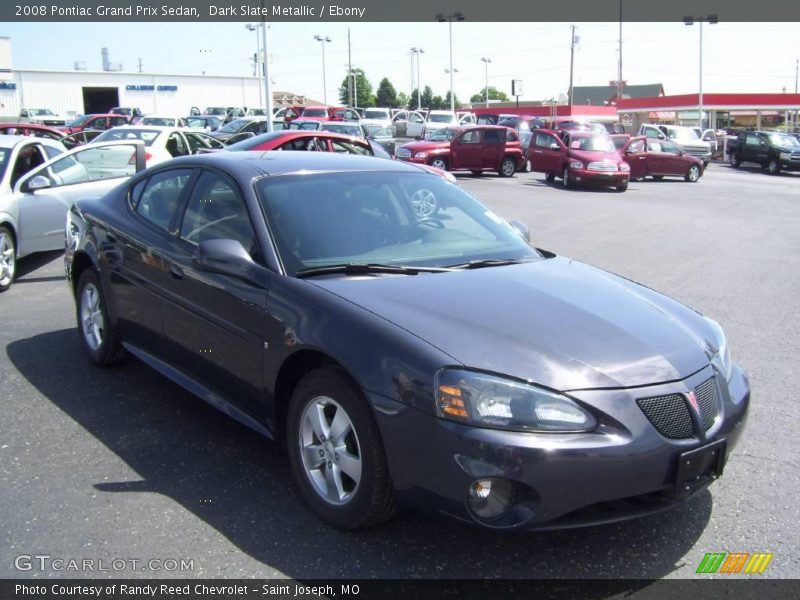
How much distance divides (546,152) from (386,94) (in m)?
96.1

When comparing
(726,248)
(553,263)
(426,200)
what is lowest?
(726,248)

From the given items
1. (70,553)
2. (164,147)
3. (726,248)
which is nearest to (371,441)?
(70,553)

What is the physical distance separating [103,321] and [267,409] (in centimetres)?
220

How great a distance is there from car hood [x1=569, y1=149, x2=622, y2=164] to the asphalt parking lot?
16.3m

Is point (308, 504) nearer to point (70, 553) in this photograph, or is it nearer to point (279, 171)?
point (70, 553)

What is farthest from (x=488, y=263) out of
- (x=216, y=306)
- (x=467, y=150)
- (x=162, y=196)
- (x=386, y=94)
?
(x=386, y=94)

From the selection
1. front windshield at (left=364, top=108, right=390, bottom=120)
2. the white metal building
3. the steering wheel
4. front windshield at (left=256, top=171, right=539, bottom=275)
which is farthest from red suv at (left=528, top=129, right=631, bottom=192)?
the white metal building

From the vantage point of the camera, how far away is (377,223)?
4.29 metres

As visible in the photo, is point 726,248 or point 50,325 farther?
point 726,248

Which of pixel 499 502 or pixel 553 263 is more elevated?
pixel 553 263

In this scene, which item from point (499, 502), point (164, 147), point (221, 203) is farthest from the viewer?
point (164, 147)

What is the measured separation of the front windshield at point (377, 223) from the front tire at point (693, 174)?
2505cm

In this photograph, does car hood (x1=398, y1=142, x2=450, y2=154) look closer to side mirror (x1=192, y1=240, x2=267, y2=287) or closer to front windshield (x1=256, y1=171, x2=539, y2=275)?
front windshield (x1=256, y1=171, x2=539, y2=275)

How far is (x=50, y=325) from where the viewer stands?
276 inches
